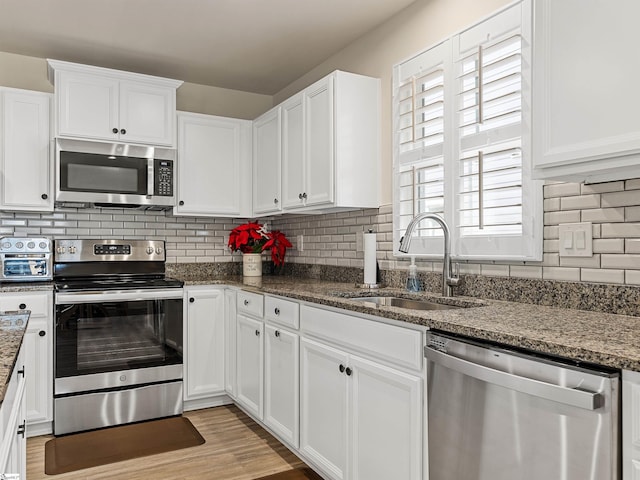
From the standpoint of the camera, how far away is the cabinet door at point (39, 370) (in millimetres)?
2980

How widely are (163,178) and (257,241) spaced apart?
813mm

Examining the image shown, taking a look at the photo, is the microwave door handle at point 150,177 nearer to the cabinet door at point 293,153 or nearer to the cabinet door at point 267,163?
the cabinet door at point 267,163

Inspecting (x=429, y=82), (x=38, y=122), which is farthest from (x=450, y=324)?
(x=38, y=122)

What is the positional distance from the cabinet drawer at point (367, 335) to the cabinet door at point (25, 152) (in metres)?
2.00

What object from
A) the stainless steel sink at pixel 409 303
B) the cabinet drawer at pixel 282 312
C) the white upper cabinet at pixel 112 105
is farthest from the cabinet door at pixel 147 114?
the stainless steel sink at pixel 409 303

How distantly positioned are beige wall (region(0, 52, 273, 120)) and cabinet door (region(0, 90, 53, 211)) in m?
0.37

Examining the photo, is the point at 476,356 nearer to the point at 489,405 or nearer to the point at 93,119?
the point at 489,405

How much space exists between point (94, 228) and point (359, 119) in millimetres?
2101

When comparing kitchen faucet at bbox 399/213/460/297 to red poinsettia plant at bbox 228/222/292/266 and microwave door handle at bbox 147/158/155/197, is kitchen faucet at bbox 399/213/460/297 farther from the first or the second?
microwave door handle at bbox 147/158/155/197

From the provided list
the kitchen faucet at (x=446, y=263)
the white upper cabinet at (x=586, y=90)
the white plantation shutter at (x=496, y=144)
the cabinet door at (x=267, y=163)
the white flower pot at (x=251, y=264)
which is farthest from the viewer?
the white flower pot at (x=251, y=264)

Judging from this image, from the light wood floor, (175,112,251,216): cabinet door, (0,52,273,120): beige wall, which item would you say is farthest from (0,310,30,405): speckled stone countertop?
(0,52,273,120): beige wall

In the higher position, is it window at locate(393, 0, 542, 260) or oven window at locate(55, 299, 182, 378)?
window at locate(393, 0, 542, 260)

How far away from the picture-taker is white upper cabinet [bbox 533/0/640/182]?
56.1 inches

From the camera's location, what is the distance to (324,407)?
2.34 m
